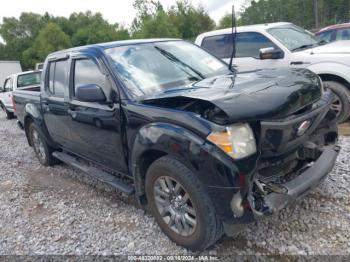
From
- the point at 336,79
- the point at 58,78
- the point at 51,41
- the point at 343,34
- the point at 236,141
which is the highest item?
the point at 58,78

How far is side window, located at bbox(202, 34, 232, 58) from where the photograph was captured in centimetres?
716

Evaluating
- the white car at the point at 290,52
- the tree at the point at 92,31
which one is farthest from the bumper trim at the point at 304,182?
the tree at the point at 92,31

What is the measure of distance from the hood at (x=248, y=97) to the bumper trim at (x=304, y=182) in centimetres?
Result: 55

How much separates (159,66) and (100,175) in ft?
4.77

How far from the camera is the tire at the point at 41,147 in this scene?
5336 mm

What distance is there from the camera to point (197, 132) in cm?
240

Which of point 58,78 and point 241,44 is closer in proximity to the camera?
point 58,78

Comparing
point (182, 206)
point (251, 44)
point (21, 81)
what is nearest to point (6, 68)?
point (21, 81)

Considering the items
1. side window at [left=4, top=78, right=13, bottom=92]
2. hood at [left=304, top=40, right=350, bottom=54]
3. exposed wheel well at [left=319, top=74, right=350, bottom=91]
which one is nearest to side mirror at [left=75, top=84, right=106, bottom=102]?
exposed wheel well at [left=319, top=74, right=350, bottom=91]

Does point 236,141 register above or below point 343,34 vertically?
above

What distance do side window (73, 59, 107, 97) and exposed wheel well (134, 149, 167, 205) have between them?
2.74 ft

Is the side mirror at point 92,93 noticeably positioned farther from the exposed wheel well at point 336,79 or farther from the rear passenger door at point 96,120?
the exposed wheel well at point 336,79

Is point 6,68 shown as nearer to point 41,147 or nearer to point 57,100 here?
point 41,147

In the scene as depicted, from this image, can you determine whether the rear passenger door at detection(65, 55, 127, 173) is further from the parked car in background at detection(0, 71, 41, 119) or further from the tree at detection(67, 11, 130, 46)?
the tree at detection(67, 11, 130, 46)
